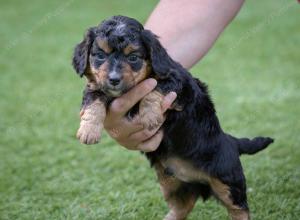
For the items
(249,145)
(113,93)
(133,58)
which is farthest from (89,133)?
(249,145)

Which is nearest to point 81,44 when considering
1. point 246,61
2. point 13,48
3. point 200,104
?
point 200,104

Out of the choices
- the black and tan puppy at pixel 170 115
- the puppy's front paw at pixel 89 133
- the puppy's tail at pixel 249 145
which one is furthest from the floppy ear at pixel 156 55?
Answer: the puppy's tail at pixel 249 145

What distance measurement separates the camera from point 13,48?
9.92 meters

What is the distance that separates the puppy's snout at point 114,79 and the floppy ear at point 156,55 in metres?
0.27

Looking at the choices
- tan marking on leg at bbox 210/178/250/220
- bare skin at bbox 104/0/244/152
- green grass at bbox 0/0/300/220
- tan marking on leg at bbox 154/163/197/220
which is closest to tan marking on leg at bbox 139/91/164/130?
tan marking on leg at bbox 154/163/197/220

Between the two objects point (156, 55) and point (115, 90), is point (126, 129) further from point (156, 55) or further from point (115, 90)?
point (156, 55)

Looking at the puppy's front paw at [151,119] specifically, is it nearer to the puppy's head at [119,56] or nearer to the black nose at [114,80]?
the puppy's head at [119,56]

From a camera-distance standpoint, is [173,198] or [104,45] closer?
[104,45]

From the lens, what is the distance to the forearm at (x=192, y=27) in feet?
12.8

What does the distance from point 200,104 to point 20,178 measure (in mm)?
2215

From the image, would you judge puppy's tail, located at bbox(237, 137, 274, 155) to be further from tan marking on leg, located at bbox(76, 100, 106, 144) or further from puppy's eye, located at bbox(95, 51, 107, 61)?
puppy's eye, located at bbox(95, 51, 107, 61)

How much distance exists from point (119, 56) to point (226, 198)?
4.03 ft

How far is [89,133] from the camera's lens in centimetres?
307

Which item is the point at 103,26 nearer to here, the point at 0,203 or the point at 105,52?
the point at 105,52
